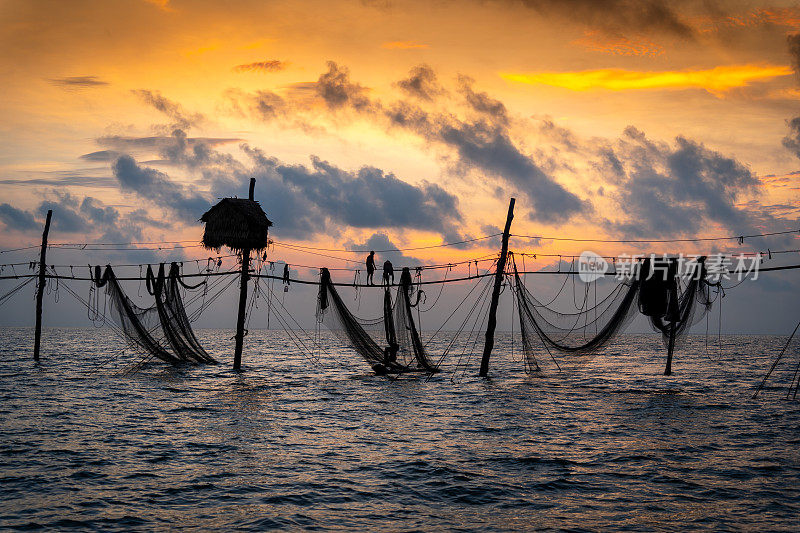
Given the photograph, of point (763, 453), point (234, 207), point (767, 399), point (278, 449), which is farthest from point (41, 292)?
point (767, 399)

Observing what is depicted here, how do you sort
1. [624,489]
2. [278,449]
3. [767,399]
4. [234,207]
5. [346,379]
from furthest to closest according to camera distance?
1. [346,379]
2. [767,399]
3. [234,207]
4. [278,449]
5. [624,489]

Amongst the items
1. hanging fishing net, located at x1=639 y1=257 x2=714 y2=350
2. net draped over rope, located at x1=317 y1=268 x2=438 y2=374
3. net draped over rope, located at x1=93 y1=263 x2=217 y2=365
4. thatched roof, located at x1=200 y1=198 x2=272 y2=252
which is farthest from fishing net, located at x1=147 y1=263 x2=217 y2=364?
hanging fishing net, located at x1=639 y1=257 x2=714 y2=350

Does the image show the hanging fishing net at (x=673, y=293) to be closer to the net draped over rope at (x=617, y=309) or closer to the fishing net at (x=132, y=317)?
the net draped over rope at (x=617, y=309)

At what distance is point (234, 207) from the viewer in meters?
28.3

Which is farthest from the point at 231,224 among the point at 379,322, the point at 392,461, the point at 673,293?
the point at 673,293

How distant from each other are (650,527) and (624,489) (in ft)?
7.73

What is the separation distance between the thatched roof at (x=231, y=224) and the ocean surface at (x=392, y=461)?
23.4ft

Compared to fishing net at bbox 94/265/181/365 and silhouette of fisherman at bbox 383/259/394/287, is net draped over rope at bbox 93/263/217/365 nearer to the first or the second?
fishing net at bbox 94/265/181/365

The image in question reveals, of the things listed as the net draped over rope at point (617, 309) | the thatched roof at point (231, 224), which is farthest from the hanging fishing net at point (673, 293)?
the thatched roof at point (231, 224)

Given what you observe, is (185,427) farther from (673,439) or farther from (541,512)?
(673,439)

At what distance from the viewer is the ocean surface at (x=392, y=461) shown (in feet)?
37.9

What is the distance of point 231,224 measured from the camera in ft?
93.0

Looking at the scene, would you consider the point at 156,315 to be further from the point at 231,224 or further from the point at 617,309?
the point at 617,309

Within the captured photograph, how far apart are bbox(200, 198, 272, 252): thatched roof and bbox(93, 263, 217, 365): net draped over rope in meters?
3.03
